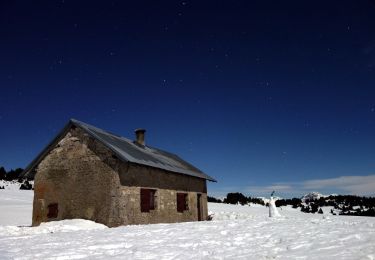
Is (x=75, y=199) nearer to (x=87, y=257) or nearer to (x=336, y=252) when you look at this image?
(x=87, y=257)

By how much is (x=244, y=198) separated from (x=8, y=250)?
45253 mm

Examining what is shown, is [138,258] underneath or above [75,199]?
underneath

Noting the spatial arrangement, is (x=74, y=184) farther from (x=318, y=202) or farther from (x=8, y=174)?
(x=318, y=202)

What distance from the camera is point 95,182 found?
15.9m

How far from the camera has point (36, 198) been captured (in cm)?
1720

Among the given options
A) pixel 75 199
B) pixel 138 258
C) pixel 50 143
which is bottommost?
pixel 138 258

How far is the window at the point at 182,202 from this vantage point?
20.1 meters

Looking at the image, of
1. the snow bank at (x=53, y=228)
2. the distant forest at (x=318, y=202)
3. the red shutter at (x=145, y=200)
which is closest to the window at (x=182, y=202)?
the red shutter at (x=145, y=200)

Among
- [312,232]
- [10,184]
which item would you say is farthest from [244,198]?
[312,232]

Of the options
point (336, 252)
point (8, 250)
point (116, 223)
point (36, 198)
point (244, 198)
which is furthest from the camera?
point (244, 198)

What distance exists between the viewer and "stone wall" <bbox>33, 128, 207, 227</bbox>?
1545 centimetres

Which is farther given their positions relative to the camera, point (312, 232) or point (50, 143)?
point (50, 143)

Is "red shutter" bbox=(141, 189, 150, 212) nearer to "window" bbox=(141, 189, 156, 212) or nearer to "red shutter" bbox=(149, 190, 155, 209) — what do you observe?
"window" bbox=(141, 189, 156, 212)

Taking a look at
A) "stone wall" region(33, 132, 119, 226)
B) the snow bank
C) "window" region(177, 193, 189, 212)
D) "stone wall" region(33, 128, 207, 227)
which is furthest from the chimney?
the snow bank
